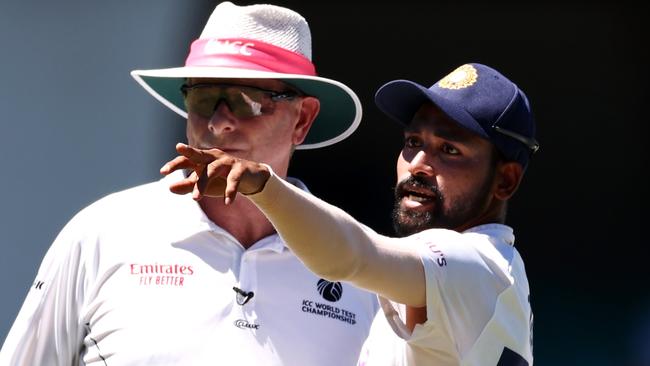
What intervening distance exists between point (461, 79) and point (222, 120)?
22.7 inches

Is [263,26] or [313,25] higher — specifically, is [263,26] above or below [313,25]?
above

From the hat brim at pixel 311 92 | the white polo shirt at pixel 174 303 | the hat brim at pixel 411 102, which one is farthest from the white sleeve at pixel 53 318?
the hat brim at pixel 411 102

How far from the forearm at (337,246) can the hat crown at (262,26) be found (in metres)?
0.93

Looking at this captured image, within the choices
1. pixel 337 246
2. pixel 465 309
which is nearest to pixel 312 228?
pixel 337 246

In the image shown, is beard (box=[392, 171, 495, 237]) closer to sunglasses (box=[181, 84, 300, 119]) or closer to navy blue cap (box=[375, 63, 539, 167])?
navy blue cap (box=[375, 63, 539, 167])

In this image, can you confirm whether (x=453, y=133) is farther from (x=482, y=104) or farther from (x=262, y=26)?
(x=262, y=26)

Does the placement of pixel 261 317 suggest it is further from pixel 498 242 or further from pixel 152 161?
pixel 152 161

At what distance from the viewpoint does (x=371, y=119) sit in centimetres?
436

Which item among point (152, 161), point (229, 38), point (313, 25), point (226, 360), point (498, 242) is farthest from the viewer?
point (313, 25)

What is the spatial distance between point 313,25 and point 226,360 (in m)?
2.01

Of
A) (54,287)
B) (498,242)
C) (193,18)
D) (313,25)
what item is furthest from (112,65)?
(498,242)

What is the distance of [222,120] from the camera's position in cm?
266

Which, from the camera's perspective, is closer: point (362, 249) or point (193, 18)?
point (362, 249)

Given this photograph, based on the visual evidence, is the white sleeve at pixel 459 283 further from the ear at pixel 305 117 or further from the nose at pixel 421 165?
the ear at pixel 305 117
